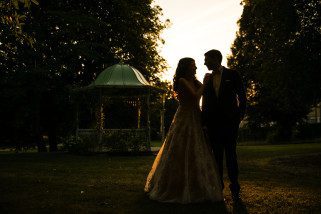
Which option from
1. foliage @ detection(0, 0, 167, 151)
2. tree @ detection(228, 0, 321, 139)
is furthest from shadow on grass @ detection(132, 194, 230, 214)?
foliage @ detection(0, 0, 167, 151)

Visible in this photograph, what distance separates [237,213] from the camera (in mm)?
5895

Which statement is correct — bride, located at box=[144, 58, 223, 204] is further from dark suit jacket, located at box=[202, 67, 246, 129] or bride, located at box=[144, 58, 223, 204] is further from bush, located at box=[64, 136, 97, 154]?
bush, located at box=[64, 136, 97, 154]

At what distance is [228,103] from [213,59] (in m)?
0.75

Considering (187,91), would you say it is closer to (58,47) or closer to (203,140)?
(203,140)

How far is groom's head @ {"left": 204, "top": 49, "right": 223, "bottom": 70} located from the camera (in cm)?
683

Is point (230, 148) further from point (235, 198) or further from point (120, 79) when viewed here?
point (120, 79)

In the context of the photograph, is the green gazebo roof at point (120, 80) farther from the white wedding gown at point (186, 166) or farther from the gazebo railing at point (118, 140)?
the white wedding gown at point (186, 166)

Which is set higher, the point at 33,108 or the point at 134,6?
the point at 134,6

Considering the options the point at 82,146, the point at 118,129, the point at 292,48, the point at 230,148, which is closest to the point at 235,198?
the point at 230,148

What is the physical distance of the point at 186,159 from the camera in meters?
6.78

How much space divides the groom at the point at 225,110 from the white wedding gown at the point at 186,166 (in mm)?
231

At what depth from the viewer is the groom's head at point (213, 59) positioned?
683 cm

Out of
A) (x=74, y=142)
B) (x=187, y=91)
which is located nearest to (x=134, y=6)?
(x=74, y=142)

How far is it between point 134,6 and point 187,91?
2287cm
